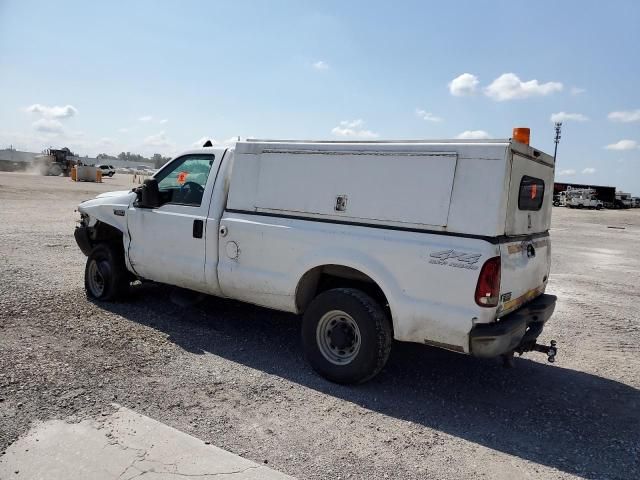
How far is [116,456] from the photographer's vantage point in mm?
3004

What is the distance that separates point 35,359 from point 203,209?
211 centimetres

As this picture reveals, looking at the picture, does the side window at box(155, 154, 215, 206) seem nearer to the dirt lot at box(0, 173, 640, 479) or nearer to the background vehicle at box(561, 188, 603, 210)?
the dirt lot at box(0, 173, 640, 479)

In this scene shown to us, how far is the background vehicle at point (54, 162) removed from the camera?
54.2m

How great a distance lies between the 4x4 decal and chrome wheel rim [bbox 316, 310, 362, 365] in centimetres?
96

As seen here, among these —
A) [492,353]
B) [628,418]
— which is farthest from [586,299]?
[492,353]

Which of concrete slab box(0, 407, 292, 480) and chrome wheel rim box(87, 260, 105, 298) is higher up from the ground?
chrome wheel rim box(87, 260, 105, 298)

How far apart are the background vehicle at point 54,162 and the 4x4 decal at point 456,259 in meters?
59.4

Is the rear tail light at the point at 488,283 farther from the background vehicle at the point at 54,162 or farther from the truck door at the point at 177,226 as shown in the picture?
the background vehicle at the point at 54,162

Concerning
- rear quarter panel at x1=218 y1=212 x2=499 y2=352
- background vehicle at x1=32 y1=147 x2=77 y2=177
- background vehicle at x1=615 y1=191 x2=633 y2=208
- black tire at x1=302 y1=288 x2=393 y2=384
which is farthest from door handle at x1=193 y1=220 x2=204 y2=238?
background vehicle at x1=615 y1=191 x2=633 y2=208

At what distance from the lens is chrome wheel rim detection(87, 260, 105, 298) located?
6371 millimetres

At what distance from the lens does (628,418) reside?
402 centimetres

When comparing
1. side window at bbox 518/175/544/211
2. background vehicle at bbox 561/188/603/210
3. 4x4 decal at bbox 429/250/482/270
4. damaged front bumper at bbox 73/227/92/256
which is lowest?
damaged front bumper at bbox 73/227/92/256

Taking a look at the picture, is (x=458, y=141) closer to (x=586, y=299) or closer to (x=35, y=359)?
(x=35, y=359)

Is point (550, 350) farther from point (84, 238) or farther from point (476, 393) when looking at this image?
point (84, 238)
